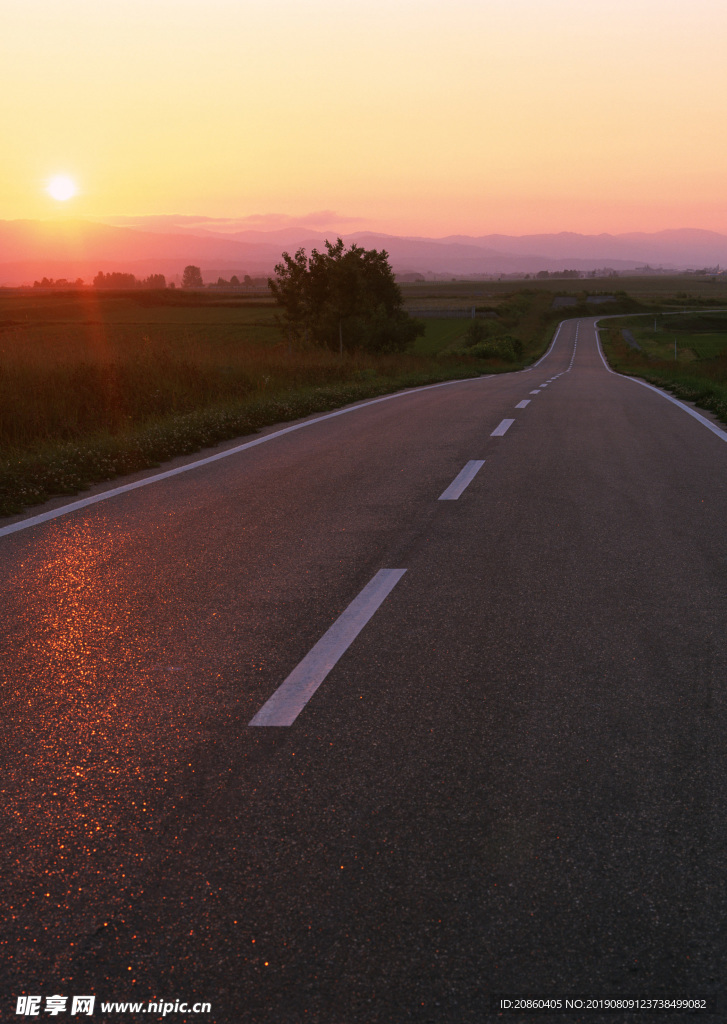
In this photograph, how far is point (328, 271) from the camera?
65.6 metres

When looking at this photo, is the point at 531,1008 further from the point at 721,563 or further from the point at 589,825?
the point at 721,563

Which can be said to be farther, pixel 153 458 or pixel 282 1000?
pixel 153 458

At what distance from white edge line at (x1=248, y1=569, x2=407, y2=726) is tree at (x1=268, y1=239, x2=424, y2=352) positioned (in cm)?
5351

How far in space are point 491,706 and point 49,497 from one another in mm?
6536

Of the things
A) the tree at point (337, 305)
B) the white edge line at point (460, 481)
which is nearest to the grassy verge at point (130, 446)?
the white edge line at point (460, 481)

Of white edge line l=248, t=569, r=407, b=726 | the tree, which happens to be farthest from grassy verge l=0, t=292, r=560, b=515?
the tree

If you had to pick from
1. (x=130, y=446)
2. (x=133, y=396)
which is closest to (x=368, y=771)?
(x=130, y=446)

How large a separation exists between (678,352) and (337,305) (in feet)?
103

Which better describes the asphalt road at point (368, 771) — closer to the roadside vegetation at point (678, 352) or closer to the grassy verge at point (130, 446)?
the grassy verge at point (130, 446)

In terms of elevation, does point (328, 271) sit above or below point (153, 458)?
above

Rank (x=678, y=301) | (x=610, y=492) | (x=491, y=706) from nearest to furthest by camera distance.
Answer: (x=491, y=706) → (x=610, y=492) → (x=678, y=301)

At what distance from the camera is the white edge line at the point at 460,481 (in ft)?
27.9

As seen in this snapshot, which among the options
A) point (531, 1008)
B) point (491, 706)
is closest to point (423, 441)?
point (491, 706)

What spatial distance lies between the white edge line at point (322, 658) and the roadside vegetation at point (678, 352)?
479 inches
